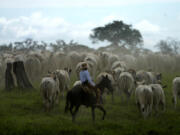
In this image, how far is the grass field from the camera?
32.0 feet

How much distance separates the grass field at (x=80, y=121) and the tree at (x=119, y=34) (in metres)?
49.1

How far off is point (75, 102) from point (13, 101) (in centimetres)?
492

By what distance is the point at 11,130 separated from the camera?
9.77 m

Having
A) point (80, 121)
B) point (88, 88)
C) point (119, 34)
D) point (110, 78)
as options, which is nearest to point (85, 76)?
point (88, 88)

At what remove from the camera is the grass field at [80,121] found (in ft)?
32.0

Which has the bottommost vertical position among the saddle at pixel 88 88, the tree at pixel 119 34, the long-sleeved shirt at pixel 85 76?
the saddle at pixel 88 88

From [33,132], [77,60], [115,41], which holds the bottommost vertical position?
[33,132]

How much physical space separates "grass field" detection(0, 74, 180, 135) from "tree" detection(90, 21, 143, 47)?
49142mm

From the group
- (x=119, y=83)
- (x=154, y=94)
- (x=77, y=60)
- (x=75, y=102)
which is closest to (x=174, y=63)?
(x=77, y=60)

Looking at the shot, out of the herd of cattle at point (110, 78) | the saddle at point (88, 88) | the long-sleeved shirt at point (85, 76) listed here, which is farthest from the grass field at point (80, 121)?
the long-sleeved shirt at point (85, 76)

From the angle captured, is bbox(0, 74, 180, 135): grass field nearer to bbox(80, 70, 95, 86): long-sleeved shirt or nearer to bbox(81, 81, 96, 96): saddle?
bbox(81, 81, 96, 96): saddle

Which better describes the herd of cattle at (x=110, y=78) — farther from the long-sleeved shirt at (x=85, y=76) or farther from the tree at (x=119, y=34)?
the tree at (x=119, y=34)

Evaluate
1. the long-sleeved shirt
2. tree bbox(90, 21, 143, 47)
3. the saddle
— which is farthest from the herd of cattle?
tree bbox(90, 21, 143, 47)

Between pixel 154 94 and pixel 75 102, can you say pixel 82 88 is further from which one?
pixel 154 94
